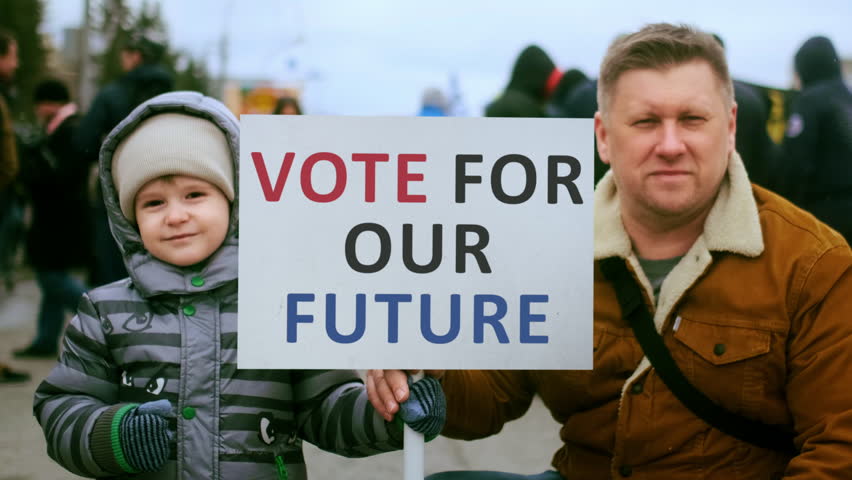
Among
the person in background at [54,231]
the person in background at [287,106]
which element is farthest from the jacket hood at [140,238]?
the person in background at [287,106]

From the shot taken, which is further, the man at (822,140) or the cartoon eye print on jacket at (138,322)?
the man at (822,140)

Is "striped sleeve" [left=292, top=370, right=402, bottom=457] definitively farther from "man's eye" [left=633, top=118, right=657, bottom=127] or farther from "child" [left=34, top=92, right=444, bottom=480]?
"man's eye" [left=633, top=118, right=657, bottom=127]

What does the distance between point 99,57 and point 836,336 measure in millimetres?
25950

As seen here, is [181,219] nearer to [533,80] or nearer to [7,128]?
[533,80]

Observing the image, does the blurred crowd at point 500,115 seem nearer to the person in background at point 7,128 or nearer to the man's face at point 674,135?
the person in background at point 7,128

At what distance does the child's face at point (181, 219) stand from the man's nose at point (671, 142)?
0.99 meters

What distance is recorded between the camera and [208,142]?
2.19 metres

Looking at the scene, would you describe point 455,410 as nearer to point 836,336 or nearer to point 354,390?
point 354,390

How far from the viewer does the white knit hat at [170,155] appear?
2121mm

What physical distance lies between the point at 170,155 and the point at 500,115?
296 centimetres

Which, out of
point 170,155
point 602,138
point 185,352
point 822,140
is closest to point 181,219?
point 170,155

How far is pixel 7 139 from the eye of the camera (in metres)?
5.44

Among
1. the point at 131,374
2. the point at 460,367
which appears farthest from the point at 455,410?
the point at 131,374

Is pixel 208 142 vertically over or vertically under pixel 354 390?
over
